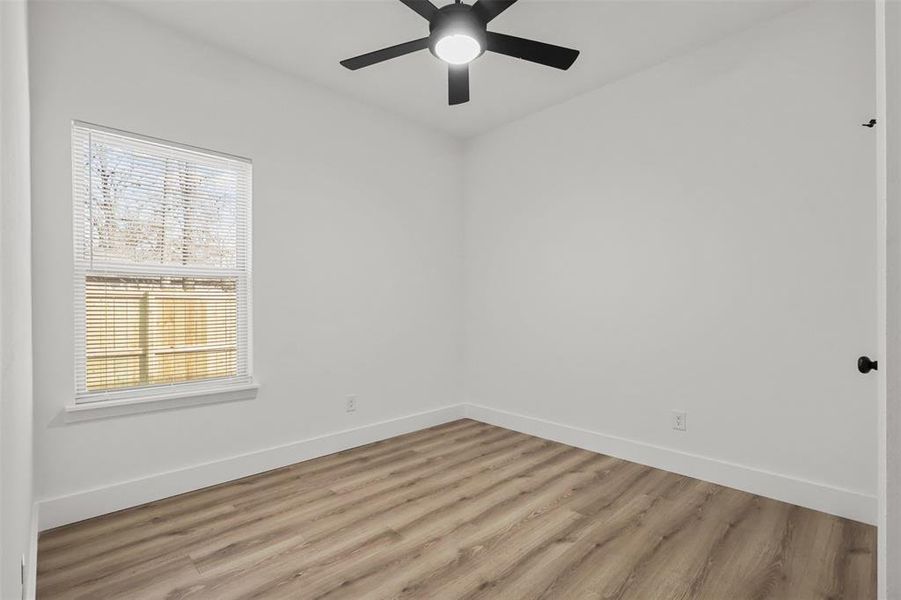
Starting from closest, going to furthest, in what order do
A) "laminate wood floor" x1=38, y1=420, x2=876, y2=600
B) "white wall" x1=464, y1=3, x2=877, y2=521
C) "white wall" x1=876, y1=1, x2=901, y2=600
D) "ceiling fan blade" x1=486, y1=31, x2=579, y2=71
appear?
"white wall" x1=876, y1=1, x2=901, y2=600, "laminate wood floor" x1=38, y1=420, x2=876, y2=600, "ceiling fan blade" x1=486, y1=31, x2=579, y2=71, "white wall" x1=464, y1=3, x2=877, y2=521

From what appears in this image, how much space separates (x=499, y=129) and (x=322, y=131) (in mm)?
1627

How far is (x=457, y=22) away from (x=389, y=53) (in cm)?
39

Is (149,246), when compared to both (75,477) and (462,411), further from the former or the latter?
(462,411)

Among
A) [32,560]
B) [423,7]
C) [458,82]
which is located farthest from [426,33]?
[32,560]

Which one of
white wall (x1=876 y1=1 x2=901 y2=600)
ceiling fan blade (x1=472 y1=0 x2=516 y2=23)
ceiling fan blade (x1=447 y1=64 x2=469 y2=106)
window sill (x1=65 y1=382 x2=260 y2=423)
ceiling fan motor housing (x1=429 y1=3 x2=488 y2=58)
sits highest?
ceiling fan blade (x1=472 y1=0 x2=516 y2=23)

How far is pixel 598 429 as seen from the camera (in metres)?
3.47

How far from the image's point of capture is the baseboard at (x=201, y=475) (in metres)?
2.33

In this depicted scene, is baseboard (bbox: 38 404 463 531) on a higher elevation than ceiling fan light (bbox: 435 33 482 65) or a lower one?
lower

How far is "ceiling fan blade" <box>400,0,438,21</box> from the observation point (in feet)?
6.46

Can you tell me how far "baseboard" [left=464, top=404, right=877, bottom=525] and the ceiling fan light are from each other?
270 centimetres

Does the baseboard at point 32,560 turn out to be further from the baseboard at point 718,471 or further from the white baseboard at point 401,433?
the baseboard at point 718,471

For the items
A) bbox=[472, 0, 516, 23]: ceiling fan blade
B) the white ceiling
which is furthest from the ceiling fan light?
the white ceiling

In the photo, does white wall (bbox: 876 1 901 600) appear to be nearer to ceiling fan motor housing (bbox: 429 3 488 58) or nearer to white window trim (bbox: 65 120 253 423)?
ceiling fan motor housing (bbox: 429 3 488 58)

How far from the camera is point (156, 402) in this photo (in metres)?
2.62
